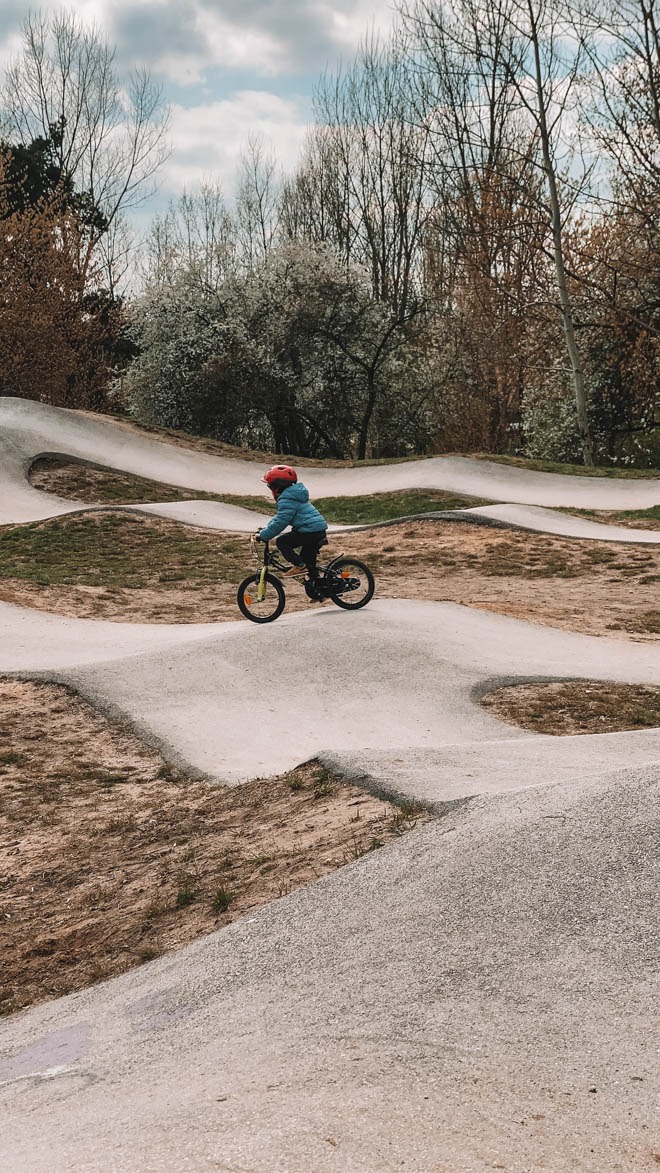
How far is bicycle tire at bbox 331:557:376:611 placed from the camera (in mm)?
8766

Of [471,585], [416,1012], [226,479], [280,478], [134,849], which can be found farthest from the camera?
[226,479]

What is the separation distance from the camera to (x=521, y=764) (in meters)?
5.08

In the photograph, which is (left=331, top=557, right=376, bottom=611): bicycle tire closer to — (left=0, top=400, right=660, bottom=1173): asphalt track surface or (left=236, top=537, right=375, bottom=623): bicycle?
(left=236, top=537, right=375, bottom=623): bicycle

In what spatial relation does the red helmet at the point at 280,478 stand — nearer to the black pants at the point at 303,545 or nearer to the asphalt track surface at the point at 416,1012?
the black pants at the point at 303,545

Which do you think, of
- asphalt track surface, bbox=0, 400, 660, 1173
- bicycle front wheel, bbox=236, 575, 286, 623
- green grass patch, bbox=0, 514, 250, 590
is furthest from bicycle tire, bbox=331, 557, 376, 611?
green grass patch, bbox=0, 514, 250, 590

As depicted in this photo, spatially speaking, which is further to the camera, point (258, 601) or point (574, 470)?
point (574, 470)

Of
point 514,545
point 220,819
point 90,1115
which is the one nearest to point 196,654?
point 220,819

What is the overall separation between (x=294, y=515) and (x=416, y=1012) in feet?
19.5

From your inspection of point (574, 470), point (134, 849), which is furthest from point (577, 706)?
point (574, 470)

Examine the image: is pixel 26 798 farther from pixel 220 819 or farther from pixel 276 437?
pixel 276 437

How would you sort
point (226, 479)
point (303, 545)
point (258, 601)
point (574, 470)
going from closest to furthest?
point (303, 545)
point (258, 601)
point (574, 470)
point (226, 479)

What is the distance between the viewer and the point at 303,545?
8.61m

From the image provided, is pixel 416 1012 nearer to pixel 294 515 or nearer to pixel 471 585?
pixel 294 515

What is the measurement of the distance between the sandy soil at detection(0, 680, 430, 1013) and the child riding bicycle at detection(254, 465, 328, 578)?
2734 mm
